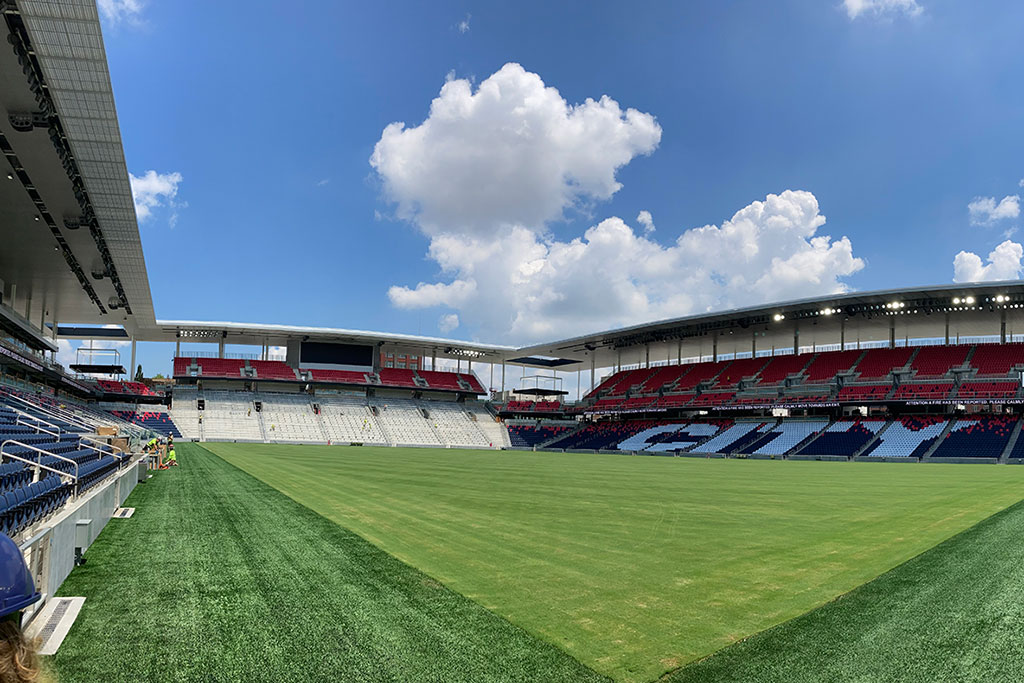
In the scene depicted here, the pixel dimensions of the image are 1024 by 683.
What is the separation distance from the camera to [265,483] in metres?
17.5

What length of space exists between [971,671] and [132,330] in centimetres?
6494

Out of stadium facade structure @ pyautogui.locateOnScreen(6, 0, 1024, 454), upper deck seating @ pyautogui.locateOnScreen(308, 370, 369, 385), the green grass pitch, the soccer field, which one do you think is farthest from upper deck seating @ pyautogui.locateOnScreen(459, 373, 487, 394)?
the green grass pitch

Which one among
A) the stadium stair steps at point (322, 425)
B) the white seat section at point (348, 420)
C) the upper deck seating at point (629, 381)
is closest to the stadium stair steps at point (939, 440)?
the upper deck seating at point (629, 381)

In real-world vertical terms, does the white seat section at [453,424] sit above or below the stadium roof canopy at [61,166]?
below

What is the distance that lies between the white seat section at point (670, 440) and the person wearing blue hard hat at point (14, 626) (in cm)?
4995

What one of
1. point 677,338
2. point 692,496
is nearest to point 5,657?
point 692,496

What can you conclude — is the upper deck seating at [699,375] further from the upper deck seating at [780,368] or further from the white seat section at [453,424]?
the white seat section at [453,424]

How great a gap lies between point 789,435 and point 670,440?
9.49m

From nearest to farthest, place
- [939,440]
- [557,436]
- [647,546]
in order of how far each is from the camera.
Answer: [647,546] → [939,440] → [557,436]

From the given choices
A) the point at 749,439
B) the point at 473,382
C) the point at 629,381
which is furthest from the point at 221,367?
the point at 749,439

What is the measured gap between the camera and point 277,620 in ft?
17.7

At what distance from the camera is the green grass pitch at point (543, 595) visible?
4.48 m

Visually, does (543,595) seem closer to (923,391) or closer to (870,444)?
(870,444)

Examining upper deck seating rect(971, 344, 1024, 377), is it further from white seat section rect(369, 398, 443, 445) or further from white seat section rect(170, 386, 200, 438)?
white seat section rect(170, 386, 200, 438)
